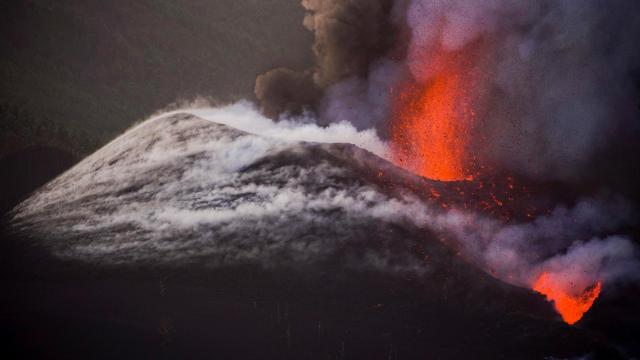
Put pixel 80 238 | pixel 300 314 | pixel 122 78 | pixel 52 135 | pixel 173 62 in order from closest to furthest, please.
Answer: pixel 300 314
pixel 80 238
pixel 52 135
pixel 122 78
pixel 173 62

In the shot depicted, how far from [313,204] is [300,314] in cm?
676

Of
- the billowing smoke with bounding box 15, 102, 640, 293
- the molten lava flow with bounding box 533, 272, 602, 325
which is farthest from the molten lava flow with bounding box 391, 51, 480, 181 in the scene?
the molten lava flow with bounding box 533, 272, 602, 325

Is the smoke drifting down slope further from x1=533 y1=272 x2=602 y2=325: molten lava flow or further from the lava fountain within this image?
the lava fountain

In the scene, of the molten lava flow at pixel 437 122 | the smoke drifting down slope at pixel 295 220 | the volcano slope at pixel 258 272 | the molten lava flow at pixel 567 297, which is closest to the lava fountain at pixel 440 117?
the molten lava flow at pixel 437 122

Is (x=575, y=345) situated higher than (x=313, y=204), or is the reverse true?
(x=313, y=204)

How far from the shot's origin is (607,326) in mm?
27375

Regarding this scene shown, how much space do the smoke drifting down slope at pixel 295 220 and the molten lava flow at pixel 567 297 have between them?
0.27 metres

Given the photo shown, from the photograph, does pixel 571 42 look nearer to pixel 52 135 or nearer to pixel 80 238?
pixel 80 238

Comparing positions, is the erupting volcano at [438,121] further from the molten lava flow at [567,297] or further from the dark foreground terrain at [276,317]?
the dark foreground terrain at [276,317]

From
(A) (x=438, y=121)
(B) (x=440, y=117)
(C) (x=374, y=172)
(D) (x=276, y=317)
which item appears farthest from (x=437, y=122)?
(D) (x=276, y=317)

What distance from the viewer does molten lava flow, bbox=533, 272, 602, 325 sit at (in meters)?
25.4

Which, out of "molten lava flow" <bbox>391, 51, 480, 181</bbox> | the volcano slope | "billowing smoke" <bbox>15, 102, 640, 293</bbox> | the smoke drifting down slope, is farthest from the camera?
"molten lava flow" <bbox>391, 51, 480, 181</bbox>

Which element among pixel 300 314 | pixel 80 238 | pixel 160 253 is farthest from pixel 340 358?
pixel 80 238

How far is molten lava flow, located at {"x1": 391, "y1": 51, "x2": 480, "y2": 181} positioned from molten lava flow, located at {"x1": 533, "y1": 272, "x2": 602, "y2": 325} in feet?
37.6
